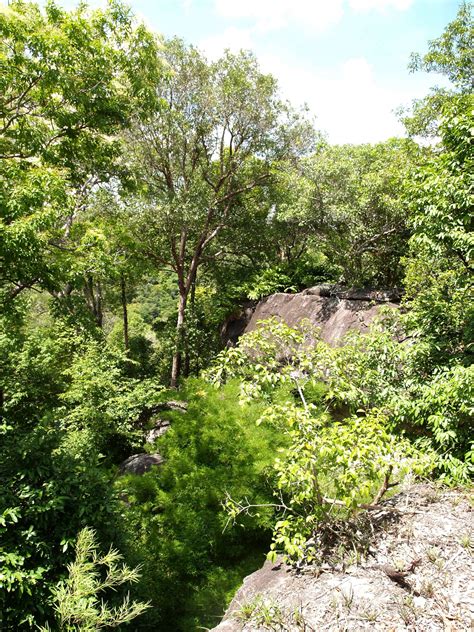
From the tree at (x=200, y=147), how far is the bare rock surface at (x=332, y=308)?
13.7 ft

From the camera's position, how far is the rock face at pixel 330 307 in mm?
9492

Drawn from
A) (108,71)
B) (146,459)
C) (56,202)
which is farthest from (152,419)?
(108,71)

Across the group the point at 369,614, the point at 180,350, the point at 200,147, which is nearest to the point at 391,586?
the point at 369,614

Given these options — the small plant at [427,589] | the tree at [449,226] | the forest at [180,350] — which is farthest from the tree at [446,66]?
the small plant at [427,589]

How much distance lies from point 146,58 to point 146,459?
7.39 meters

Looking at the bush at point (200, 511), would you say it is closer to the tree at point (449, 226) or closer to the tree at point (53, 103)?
the tree at point (449, 226)

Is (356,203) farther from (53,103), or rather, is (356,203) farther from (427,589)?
(427,589)

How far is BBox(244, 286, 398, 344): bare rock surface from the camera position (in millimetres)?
9464

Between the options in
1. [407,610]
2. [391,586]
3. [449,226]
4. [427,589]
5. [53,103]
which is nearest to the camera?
[407,610]

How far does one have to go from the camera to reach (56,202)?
5.35 metres

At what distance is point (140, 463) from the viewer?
7.59 m

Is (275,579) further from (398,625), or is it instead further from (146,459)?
(146,459)

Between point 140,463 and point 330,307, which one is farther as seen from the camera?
point 330,307

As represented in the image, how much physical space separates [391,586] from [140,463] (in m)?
5.68
